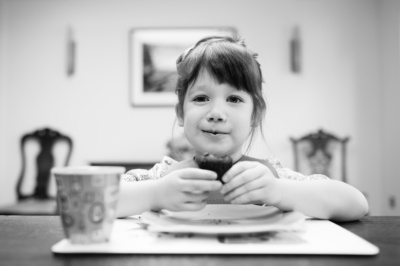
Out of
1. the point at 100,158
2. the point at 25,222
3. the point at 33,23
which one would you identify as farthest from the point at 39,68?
the point at 25,222

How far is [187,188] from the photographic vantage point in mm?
724

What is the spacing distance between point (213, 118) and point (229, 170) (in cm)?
25

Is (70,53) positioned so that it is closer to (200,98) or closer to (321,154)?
(321,154)

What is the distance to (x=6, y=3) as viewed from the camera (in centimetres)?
409

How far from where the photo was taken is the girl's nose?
94 cm

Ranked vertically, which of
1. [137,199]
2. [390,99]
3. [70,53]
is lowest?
[137,199]

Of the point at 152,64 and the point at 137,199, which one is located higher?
the point at 152,64

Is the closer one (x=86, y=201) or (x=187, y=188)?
(x=86, y=201)

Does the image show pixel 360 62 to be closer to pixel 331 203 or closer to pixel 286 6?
pixel 286 6

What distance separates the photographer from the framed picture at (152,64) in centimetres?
401

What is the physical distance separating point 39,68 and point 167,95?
1365mm

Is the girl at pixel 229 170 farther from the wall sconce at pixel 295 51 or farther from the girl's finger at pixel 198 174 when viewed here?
the wall sconce at pixel 295 51

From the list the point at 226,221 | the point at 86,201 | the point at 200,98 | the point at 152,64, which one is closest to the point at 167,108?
the point at 152,64

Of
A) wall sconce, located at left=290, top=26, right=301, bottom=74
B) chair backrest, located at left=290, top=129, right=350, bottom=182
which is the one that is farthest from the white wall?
wall sconce, located at left=290, top=26, right=301, bottom=74
